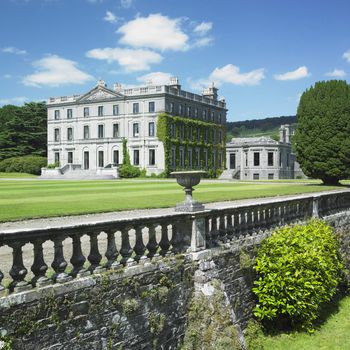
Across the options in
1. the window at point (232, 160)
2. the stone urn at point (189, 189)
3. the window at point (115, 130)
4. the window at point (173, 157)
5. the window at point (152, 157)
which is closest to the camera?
the stone urn at point (189, 189)

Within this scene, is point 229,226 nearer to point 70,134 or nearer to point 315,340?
point 315,340

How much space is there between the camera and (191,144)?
66812 millimetres

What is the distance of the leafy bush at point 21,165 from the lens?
218ft

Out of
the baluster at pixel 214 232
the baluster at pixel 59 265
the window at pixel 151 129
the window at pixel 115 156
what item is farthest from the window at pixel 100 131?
the baluster at pixel 59 265

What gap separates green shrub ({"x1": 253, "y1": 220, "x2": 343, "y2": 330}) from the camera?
917 cm

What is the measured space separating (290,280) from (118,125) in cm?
5758

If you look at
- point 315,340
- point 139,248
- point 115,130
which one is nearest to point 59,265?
point 139,248

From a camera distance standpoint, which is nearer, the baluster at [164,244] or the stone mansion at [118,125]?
the baluster at [164,244]

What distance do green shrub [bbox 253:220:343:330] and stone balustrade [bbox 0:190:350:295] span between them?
742mm

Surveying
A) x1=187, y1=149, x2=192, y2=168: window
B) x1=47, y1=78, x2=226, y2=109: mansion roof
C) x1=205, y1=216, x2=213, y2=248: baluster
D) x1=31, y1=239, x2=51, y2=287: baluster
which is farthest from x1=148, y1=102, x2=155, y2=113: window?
x1=31, y1=239, x2=51, y2=287: baluster

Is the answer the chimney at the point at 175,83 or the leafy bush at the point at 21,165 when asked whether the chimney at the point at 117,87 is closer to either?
the chimney at the point at 175,83

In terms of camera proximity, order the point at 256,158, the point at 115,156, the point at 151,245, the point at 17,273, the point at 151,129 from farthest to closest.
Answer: the point at 256,158 < the point at 115,156 < the point at 151,129 < the point at 151,245 < the point at 17,273

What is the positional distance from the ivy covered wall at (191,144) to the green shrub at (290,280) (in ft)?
168

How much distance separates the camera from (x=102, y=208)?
49.0 ft
